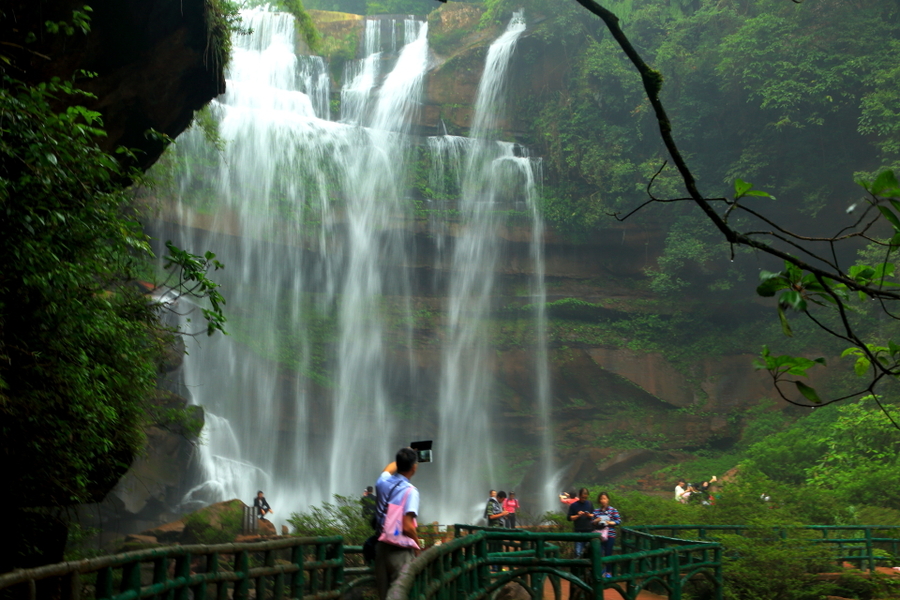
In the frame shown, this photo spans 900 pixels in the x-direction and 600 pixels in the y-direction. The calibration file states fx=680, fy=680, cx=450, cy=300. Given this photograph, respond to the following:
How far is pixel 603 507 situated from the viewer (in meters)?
9.16

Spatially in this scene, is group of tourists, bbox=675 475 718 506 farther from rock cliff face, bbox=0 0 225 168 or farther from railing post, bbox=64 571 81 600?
Answer: railing post, bbox=64 571 81 600

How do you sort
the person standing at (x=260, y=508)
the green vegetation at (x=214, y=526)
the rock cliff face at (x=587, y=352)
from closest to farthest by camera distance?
the green vegetation at (x=214, y=526), the person standing at (x=260, y=508), the rock cliff face at (x=587, y=352)

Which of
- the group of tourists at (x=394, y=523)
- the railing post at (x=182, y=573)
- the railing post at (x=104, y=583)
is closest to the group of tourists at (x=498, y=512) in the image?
the group of tourists at (x=394, y=523)

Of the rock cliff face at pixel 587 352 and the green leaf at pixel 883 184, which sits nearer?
the green leaf at pixel 883 184

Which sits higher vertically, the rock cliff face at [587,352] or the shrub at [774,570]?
the rock cliff face at [587,352]

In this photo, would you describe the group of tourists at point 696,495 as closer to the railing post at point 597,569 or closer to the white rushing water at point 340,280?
the white rushing water at point 340,280

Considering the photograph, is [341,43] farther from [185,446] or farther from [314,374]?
[185,446]

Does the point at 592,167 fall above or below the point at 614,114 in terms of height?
below

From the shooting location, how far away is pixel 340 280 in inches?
1068

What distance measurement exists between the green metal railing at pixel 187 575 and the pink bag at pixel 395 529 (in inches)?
31.0

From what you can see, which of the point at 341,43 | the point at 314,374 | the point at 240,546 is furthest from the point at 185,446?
the point at 341,43

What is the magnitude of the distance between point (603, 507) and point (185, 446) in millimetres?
13160

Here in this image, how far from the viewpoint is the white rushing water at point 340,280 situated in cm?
2453

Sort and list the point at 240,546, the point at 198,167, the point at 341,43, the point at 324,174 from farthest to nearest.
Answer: the point at 341,43 → the point at 324,174 → the point at 198,167 → the point at 240,546
